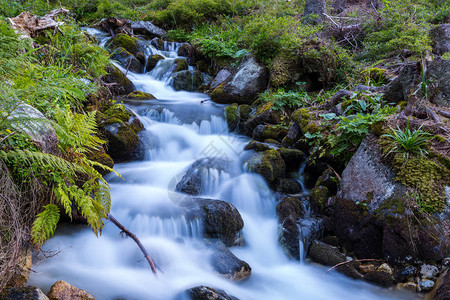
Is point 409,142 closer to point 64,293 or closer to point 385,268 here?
point 385,268

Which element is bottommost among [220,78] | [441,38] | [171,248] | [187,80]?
[187,80]

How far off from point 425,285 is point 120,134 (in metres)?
5.15

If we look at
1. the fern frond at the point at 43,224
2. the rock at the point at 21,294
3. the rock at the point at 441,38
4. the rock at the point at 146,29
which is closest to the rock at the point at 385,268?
the rock at the point at 21,294

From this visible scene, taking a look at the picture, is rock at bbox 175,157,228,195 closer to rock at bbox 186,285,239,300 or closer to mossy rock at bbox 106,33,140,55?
rock at bbox 186,285,239,300

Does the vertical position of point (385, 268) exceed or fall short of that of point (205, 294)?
it falls short

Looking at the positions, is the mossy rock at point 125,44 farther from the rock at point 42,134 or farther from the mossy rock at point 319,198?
the mossy rock at point 319,198

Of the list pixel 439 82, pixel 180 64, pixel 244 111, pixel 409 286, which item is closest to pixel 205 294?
pixel 409 286

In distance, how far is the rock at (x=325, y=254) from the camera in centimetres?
393

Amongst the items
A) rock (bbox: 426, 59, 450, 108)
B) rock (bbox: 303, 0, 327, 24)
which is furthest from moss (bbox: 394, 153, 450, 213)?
rock (bbox: 303, 0, 327, 24)

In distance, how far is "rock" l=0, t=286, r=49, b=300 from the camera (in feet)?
6.89

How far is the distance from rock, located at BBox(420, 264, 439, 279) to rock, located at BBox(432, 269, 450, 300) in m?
0.11

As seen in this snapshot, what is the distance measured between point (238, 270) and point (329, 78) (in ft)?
18.3

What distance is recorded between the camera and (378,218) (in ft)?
12.4

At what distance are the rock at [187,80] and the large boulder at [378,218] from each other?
6.54 m
